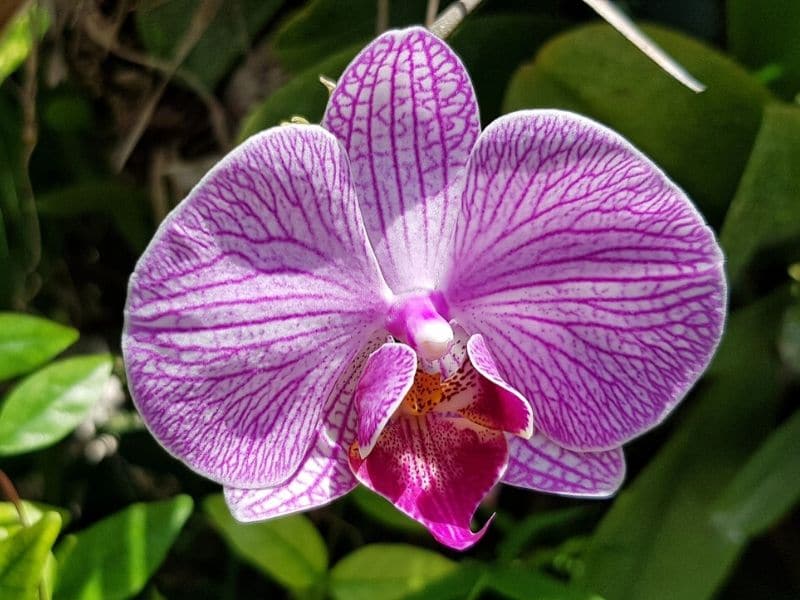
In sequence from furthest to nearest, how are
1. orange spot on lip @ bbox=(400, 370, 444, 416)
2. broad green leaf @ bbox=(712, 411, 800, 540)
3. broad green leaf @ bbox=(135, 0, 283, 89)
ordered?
1. broad green leaf @ bbox=(135, 0, 283, 89)
2. broad green leaf @ bbox=(712, 411, 800, 540)
3. orange spot on lip @ bbox=(400, 370, 444, 416)

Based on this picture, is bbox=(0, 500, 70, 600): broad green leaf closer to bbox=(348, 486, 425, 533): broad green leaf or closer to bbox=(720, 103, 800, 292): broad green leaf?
bbox=(348, 486, 425, 533): broad green leaf

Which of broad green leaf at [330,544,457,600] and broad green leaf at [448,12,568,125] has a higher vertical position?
broad green leaf at [448,12,568,125]

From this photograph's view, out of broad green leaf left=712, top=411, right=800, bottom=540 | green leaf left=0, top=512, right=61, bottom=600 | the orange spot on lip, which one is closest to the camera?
green leaf left=0, top=512, right=61, bottom=600

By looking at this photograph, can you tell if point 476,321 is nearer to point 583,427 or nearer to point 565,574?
point 583,427

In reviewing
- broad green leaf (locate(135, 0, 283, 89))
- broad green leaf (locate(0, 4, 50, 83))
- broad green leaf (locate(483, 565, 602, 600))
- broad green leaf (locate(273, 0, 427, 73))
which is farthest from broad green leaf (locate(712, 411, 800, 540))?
broad green leaf (locate(0, 4, 50, 83))

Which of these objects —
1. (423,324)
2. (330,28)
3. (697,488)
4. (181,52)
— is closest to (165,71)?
(181,52)

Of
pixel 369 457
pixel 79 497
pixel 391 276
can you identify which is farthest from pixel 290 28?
pixel 79 497

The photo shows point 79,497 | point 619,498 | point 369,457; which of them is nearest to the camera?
point 369,457

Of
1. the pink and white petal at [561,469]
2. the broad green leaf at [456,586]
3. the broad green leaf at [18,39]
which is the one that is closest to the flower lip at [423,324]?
the pink and white petal at [561,469]

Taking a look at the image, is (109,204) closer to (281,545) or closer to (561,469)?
(281,545)
